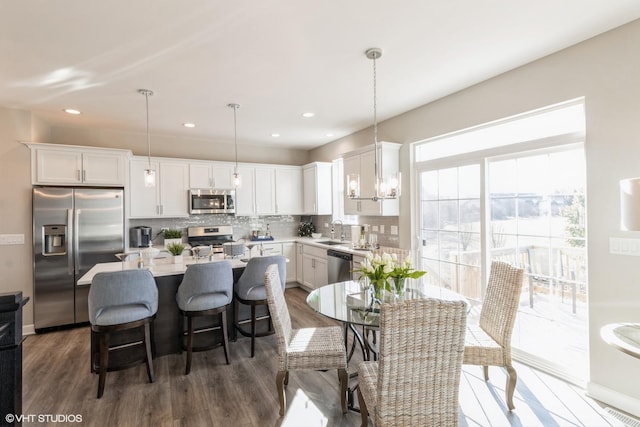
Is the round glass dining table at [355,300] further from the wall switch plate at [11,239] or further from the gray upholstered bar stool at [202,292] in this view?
the wall switch plate at [11,239]

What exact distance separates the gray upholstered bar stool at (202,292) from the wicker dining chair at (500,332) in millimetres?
2152

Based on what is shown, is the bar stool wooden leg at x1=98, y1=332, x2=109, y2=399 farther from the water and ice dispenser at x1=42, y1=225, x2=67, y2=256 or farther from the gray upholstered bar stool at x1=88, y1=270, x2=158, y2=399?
the water and ice dispenser at x1=42, y1=225, x2=67, y2=256

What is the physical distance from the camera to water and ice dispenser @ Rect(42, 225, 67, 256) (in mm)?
3854

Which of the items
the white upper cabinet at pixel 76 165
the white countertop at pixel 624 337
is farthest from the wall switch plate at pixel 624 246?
the white upper cabinet at pixel 76 165

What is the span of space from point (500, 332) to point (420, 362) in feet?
3.52

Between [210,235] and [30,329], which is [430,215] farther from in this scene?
[30,329]

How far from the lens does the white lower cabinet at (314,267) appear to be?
16.4ft

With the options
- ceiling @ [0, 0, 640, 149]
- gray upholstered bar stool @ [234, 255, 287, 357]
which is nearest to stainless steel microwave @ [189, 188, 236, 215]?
ceiling @ [0, 0, 640, 149]

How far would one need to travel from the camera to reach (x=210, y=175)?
5.40 m

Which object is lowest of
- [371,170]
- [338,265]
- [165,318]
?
[165,318]

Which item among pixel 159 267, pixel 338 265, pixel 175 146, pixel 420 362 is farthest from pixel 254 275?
pixel 175 146

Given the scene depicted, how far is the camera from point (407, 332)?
148cm

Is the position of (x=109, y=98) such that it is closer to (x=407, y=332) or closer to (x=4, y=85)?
(x=4, y=85)

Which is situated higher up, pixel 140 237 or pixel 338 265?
pixel 140 237
